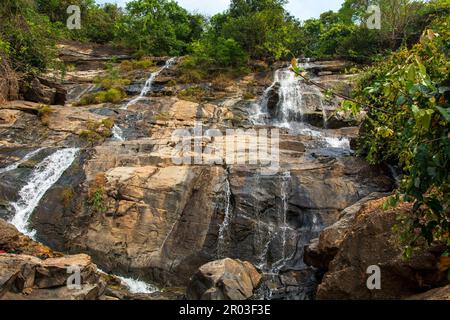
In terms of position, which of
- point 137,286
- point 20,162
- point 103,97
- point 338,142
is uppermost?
point 103,97

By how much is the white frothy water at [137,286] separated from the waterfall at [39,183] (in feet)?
11.0

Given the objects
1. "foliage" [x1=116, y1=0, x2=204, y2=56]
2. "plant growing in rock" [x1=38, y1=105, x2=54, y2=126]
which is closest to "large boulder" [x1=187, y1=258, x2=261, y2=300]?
"plant growing in rock" [x1=38, y1=105, x2=54, y2=126]

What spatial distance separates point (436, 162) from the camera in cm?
346

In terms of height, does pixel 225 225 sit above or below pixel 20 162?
below

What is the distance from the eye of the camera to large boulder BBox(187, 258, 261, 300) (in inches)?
335

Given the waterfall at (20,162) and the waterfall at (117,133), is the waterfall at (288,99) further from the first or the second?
the waterfall at (20,162)

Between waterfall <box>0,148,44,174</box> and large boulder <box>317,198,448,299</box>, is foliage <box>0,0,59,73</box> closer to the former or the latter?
waterfall <box>0,148,44,174</box>

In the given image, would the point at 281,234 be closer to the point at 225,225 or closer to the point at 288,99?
the point at 225,225

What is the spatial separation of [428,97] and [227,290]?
613cm

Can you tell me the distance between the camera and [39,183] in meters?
13.5

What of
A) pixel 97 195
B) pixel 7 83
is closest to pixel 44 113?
pixel 7 83

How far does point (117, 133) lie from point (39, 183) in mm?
5222

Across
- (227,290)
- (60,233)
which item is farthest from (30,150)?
(227,290)

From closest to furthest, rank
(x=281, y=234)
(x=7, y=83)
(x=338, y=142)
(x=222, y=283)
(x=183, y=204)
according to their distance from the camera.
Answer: (x=222, y=283)
(x=281, y=234)
(x=183, y=204)
(x=338, y=142)
(x=7, y=83)
